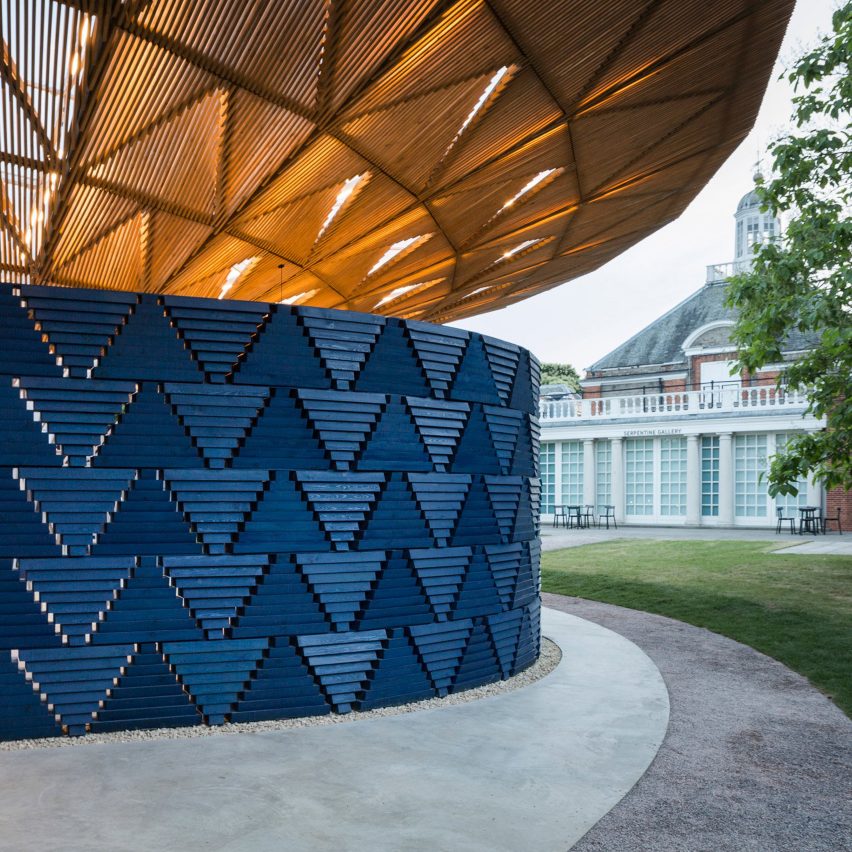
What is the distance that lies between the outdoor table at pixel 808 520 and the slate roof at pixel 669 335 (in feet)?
40.6

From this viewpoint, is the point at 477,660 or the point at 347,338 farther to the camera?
the point at 477,660

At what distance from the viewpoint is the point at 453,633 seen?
723 centimetres

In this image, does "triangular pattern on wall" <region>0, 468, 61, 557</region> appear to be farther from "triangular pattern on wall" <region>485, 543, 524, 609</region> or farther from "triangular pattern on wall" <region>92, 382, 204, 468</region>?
"triangular pattern on wall" <region>485, 543, 524, 609</region>

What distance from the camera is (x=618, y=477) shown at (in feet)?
114

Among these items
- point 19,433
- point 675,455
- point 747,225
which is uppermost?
point 747,225

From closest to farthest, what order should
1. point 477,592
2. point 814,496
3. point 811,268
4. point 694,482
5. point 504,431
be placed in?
point 477,592
point 504,431
point 811,268
point 814,496
point 694,482

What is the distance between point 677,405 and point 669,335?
8.55 metres

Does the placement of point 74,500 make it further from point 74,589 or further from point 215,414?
point 215,414

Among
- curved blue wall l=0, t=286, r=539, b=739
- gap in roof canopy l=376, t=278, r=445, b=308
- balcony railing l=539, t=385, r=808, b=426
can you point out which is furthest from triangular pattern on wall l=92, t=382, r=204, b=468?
balcony railing l=539, t=385, r=808, b=426

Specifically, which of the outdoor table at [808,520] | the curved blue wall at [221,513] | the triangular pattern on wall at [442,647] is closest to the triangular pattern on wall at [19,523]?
the curved blue wall at [221,513]

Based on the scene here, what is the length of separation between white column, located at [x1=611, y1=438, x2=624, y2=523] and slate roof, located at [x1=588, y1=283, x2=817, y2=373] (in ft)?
27.3

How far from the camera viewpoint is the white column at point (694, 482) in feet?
107

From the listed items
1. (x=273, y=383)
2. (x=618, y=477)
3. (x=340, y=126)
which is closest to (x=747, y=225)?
(x=618, y=477)

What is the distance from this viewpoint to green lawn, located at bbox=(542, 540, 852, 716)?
955 cm
